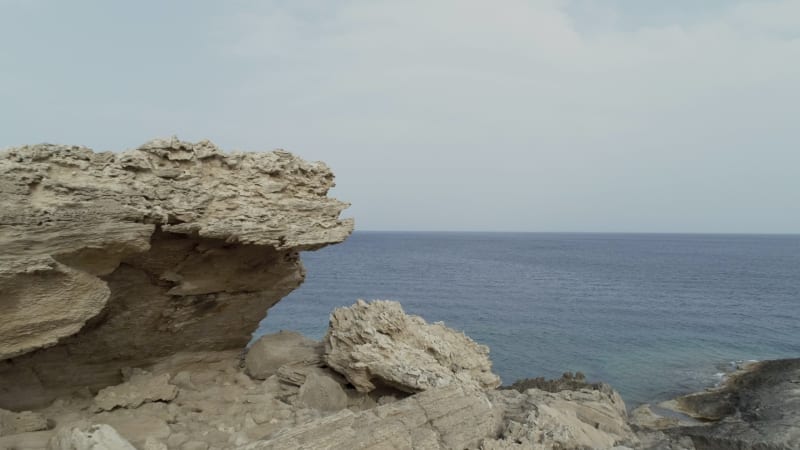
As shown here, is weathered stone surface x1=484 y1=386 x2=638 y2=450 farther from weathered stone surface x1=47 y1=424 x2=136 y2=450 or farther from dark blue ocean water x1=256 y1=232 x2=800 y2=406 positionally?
dark blue ocean water x1=256 y1=232 x2=800 y2=406

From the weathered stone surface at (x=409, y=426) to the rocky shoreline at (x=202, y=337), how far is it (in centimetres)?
3

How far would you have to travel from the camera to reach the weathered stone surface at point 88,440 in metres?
6.52

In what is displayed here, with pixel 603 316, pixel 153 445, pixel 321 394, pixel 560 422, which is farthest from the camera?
pixel 603 316

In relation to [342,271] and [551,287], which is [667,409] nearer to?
[551,287]

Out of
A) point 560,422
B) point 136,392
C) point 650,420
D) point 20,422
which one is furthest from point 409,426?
point 650,420

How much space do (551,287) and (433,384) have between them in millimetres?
49732

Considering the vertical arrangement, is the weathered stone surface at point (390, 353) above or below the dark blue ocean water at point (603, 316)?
above

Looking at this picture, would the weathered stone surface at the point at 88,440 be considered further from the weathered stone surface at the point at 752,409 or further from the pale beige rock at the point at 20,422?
the weathered stone surface at the point at 752,409

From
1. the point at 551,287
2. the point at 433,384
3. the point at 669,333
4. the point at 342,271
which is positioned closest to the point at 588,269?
the point at 551,287

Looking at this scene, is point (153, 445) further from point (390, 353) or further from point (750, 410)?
point (750, 410)

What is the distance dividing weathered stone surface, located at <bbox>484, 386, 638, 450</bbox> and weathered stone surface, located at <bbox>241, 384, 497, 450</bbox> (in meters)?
0.53

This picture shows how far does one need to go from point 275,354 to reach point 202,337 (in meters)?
1.71

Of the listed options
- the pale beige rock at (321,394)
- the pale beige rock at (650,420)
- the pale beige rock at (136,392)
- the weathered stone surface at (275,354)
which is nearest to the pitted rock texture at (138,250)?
the weathered stone surface at (275,354)

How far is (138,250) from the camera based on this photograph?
772 cm
